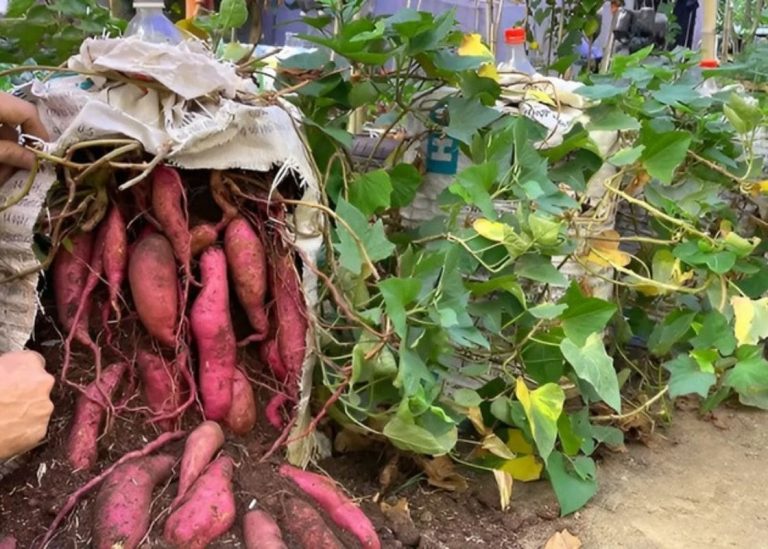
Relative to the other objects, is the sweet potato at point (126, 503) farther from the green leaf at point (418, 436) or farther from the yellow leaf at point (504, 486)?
the yellow leaf at point (504, 486)

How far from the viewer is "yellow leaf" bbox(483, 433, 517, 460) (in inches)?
46.4

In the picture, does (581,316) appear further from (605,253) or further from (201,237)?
(201,237)

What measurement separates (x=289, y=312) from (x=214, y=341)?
0.11 metres

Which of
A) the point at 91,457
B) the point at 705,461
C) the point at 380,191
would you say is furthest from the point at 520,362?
the point at 91,457

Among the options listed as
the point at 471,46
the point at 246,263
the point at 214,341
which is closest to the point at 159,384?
the point at 214,341

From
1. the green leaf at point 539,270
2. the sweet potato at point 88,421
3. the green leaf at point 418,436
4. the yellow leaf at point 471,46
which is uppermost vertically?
the yellow leaf at point 471,46

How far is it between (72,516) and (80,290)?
0.29 metres

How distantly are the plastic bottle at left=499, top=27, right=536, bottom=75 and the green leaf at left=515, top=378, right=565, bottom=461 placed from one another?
0.63 m

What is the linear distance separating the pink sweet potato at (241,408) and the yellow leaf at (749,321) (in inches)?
31.9

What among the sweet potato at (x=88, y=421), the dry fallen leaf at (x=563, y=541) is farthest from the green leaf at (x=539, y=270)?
the sweet potato at (x=88, y=421)

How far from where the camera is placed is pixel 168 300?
99cm

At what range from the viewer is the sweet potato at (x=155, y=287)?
0.99 m

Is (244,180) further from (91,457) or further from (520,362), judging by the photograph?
(520,362)

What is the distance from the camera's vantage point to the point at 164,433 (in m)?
0.97
